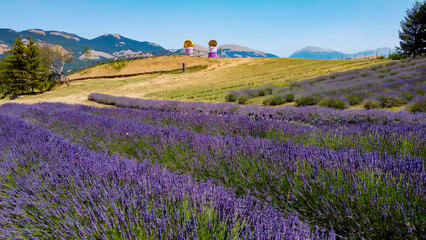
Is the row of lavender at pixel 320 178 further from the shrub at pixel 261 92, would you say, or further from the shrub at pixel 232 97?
the shrub at pixel 261 92

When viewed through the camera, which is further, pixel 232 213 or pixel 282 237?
pixel 232 213

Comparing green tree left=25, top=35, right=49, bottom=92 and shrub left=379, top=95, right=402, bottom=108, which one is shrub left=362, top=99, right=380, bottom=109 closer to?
shrub left=379, top=95, right=402, bottom=108

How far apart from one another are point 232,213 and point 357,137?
6.81ft

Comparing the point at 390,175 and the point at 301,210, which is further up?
the point at 390,175

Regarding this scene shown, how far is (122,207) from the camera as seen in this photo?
1429mm

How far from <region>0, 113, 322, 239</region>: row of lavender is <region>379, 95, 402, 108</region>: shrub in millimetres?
6959

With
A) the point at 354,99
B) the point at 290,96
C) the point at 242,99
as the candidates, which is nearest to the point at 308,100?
the point at 290,96

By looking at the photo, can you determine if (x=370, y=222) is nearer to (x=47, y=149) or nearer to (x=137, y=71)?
(x=47, y=149)

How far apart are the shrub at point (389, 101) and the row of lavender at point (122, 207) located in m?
6.96

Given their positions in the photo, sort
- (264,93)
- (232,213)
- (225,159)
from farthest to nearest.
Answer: (264,93), (225,159), (232,213)

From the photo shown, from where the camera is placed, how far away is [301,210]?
5.65ft

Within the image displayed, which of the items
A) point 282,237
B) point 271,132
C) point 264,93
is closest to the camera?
point 282,237

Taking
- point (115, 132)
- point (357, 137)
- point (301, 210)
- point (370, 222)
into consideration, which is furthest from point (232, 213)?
point (115, 132)

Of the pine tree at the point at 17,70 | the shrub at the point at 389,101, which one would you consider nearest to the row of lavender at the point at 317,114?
the shrub at the point at 389,101
